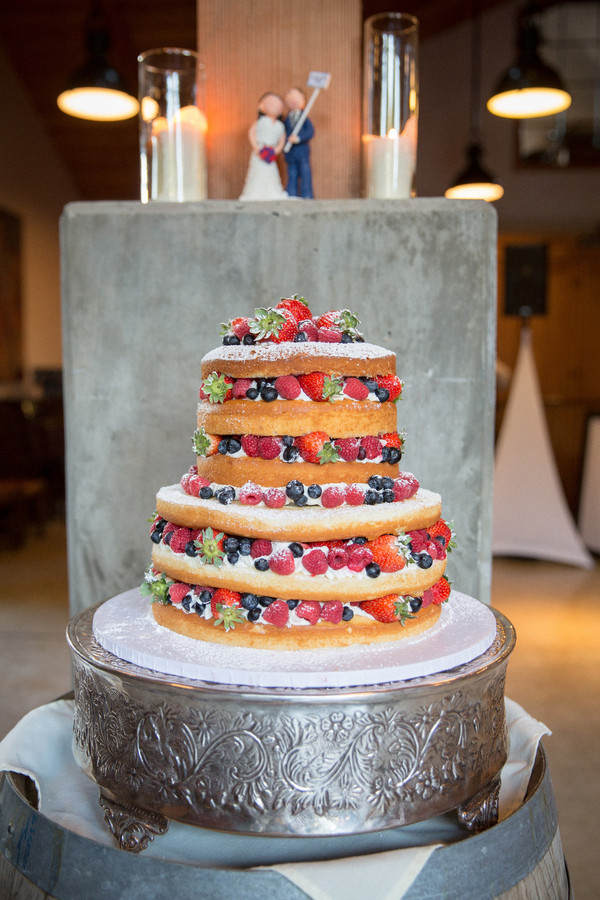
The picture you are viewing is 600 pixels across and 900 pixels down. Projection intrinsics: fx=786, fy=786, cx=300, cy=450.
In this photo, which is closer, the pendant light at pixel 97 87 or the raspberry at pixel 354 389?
the raspberry at pixel 354 389

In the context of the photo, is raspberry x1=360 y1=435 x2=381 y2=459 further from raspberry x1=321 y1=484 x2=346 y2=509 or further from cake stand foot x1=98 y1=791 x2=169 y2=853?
cake stand foot x1=98 y1=791 x2=169 y2=853

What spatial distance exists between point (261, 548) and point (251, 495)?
125mm

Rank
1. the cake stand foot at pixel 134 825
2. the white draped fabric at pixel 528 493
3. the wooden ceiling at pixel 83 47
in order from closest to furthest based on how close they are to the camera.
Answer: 1. the cake stand foot at pixel 134 825
2. the white draped fabric at pixel 528 493
3. the wooden ceiling at pixel 83 47

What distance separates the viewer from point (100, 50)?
18.1 ft

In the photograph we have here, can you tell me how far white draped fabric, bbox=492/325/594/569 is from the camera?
6391mm

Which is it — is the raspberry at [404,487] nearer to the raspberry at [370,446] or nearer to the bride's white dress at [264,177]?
the raspberry at [370,446]

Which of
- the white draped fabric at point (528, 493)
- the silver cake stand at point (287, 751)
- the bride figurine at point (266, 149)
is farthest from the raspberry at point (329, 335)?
the white draped fabric at point (528, 493)

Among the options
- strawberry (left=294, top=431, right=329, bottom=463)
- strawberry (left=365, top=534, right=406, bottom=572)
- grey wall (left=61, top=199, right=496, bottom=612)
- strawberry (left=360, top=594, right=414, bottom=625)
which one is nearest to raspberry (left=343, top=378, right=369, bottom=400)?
strawberry (left=294, top=431, right=329, bottom=463)

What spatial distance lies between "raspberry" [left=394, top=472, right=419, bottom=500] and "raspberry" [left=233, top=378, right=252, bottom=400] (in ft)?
1.30

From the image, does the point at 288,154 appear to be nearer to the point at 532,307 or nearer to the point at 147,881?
the point at 147,881

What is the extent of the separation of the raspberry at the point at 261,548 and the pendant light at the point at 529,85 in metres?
5.44

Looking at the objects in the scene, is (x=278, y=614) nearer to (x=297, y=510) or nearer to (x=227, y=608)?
(x=227, y=608)

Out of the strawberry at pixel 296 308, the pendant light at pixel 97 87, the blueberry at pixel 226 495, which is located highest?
the pendant light at pixel 97 87

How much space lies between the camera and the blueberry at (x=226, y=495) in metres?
1.70
